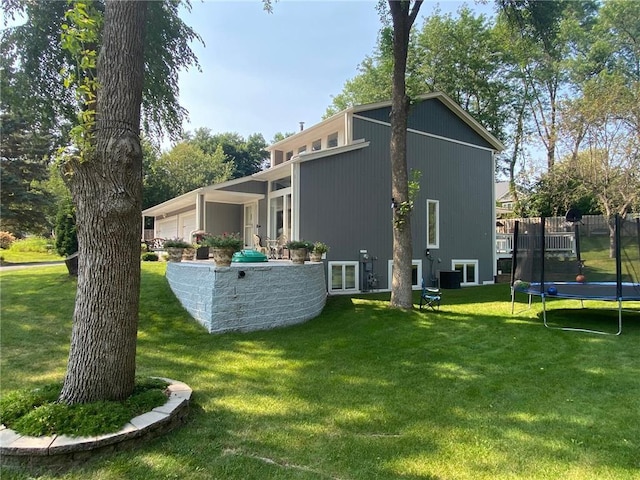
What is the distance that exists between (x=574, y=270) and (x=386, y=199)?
530 cm

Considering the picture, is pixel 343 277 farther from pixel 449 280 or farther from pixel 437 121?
pixel 437 121

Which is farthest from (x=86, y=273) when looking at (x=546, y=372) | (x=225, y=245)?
(x=546, y=372)

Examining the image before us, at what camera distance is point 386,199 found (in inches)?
471

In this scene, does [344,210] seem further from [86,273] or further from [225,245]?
[86,273]

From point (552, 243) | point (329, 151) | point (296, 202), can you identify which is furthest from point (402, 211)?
point (552, 243)

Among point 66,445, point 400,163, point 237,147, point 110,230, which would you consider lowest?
point 66,445

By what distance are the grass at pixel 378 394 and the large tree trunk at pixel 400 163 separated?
2.73 feet

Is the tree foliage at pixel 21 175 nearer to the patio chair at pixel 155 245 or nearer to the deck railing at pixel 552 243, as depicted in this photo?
the patio chair at pixel 155 245

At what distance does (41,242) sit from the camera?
93.9ft

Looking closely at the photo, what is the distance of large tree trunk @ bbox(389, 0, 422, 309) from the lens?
8.48m

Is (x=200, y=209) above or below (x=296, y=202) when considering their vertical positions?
above

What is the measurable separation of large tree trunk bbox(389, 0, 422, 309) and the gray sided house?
2417 millimetres

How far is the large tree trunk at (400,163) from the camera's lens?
848 centimetres

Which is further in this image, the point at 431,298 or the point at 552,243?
the point at 552,243
